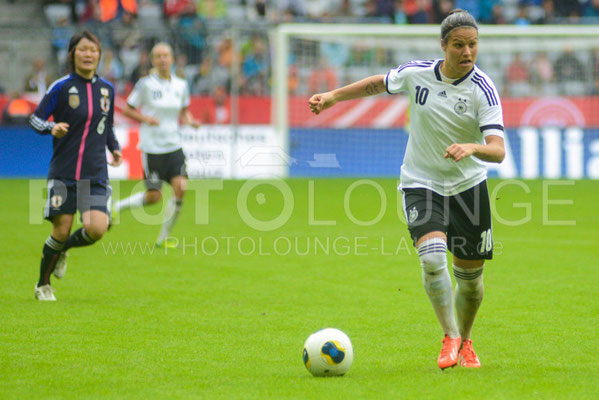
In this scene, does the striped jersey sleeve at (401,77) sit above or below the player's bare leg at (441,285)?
above

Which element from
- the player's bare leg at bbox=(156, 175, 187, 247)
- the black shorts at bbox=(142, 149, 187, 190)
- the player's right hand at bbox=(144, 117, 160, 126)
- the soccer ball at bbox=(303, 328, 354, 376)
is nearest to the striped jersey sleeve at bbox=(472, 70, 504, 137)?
the soccer ball at bbox=(303, 328, 354, 376)

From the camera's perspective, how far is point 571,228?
563 inches

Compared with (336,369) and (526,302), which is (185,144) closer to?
(526,302)

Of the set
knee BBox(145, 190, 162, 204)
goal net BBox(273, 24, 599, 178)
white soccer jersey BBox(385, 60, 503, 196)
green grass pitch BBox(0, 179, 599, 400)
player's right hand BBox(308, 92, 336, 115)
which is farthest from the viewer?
goal net BBox(273, 24, 599, 178)

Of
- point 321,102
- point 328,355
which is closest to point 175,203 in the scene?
point 321,102

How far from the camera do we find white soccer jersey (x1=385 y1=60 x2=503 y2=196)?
5.90 metres

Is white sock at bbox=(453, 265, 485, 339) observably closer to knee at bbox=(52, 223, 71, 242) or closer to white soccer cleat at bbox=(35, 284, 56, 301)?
knee at bbox=(52, 223, 71, 242)

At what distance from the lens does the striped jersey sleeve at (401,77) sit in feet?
20.0

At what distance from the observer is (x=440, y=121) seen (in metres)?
6.01

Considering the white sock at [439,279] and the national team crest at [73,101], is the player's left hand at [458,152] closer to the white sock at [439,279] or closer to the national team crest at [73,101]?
the white sock at [439,279]

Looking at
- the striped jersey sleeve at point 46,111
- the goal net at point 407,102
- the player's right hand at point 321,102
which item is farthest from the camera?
the goal net at point 407,102

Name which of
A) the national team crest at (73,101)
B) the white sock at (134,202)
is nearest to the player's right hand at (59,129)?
the national team crest at (73,101)

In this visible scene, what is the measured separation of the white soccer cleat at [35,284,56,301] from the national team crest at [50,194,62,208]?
838 mm

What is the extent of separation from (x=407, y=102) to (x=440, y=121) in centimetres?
1700
